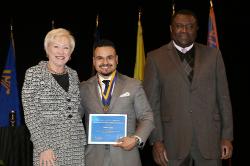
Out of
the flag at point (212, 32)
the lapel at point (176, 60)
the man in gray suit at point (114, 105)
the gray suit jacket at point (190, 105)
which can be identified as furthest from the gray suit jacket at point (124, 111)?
the flag at point (212, 32)

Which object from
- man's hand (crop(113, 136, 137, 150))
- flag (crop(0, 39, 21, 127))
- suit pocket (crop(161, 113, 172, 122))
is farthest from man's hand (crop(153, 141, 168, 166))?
flag (crop(0, 39, 21, 127))

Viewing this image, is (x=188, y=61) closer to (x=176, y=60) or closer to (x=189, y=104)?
(x=176, y=60)

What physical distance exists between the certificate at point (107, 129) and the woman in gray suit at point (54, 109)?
10cm

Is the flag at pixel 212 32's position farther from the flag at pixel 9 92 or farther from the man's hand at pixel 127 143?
the man's hand at pixel 127 143

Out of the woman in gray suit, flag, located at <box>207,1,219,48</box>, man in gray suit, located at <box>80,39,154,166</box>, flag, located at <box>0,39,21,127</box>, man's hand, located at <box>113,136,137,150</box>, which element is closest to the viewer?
the woman in gray suit

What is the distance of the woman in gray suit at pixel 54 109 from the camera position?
8.55 feet

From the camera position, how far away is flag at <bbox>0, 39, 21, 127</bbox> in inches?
254

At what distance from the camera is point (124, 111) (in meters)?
2.89

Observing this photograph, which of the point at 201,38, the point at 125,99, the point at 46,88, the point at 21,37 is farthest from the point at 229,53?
the point at 46,88

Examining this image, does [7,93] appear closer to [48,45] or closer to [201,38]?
[201,38]

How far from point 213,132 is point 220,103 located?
25 centimetres

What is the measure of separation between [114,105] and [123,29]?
4505 mm

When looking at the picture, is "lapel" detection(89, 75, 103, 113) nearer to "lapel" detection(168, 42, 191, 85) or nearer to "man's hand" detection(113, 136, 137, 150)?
"man's hand" detection(113, 136, 137, 150)

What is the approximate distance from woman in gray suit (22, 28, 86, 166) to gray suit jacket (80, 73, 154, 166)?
0.10m
